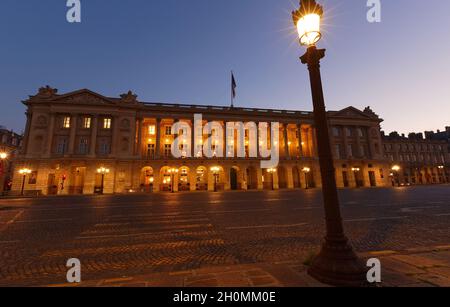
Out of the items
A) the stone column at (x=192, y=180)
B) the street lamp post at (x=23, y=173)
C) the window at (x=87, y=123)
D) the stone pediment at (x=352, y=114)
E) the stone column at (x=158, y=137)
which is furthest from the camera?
the stone pediment at (x=352, y=114)

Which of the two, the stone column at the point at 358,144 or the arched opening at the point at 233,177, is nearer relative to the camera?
the arched opening at the point at 233,177

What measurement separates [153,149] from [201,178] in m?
11.3

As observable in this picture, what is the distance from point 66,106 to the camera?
3800cm

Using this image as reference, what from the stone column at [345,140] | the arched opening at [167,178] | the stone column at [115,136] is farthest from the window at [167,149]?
the stone column at [345,140]

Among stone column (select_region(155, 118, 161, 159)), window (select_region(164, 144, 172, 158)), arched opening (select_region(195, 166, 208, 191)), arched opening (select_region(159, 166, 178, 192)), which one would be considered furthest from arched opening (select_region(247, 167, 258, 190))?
stone column (select_region(155, 118, 161, 159))

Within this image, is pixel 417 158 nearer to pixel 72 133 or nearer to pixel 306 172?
pixel 306 172

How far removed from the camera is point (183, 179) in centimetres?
4272

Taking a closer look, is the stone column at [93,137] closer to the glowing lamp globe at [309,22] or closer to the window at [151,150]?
the window at [151,150]

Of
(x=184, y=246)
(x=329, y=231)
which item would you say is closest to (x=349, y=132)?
(x=184, y=246)

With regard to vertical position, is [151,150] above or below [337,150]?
below

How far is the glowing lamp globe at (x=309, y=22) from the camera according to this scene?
3670 mm

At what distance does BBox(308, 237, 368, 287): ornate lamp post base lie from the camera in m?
3.03
